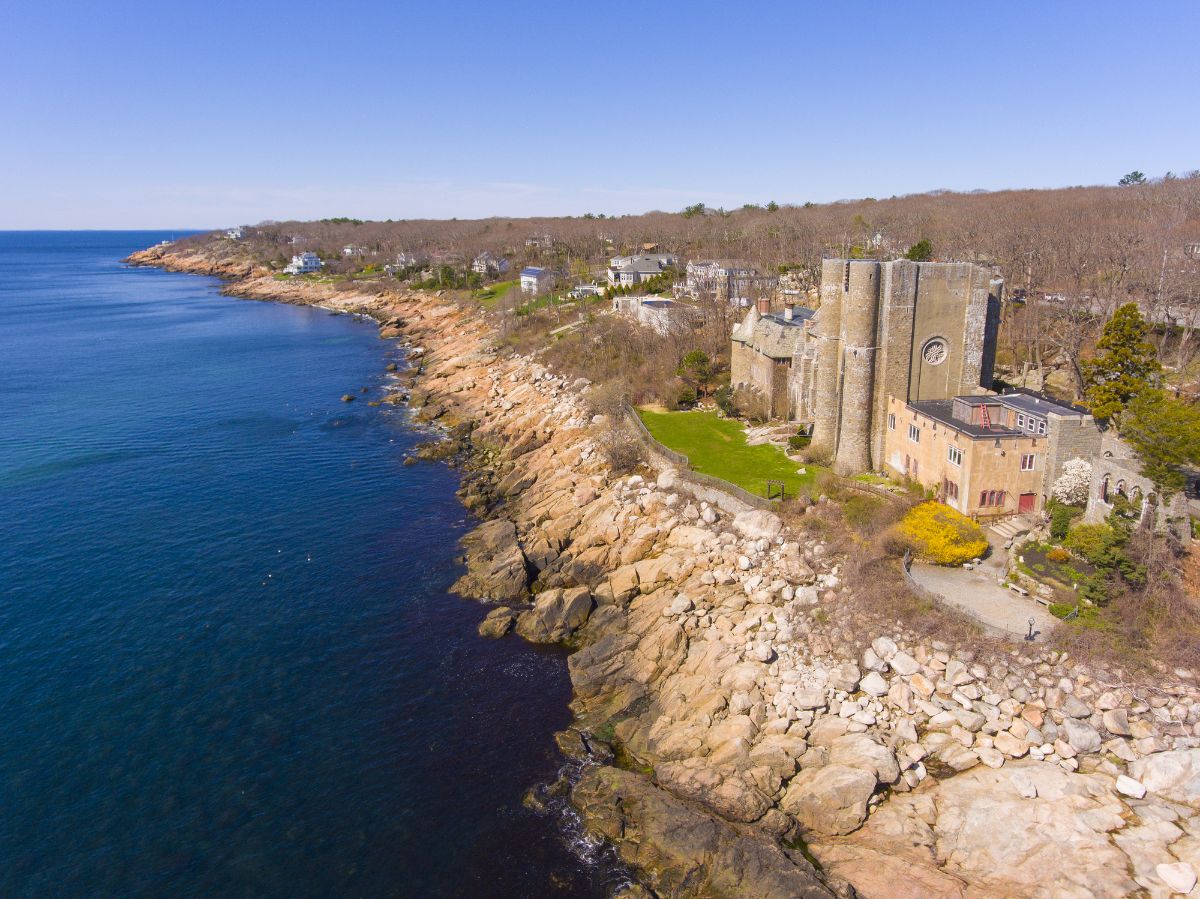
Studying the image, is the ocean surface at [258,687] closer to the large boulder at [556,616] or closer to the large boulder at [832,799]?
the large boulder at [556,616]

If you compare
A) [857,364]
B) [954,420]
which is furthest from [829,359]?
[954,420]

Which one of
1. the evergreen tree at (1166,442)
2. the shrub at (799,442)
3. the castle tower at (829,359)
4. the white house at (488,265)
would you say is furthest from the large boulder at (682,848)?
the white house at (488,265)

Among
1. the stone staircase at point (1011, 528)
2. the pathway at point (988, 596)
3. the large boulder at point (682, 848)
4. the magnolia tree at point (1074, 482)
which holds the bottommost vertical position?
the large boulder at point (682, 848)

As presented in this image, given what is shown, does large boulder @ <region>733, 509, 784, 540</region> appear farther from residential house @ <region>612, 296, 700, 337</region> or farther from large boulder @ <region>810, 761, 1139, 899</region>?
residential house @ <region>612, 296, 700, 337</region>

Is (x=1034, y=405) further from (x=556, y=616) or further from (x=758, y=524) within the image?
(x=556, y=616)

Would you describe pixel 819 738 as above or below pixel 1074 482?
below

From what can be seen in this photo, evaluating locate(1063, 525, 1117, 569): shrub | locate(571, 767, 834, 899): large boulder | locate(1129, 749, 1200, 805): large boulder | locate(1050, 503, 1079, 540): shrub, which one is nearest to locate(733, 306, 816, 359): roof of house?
locate(1050, 503, 1079, 540): shrub

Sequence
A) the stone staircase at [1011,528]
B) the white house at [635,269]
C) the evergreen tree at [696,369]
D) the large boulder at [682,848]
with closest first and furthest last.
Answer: the large boulder at [682,848] < the stone staircase at [1011,528] < the evergreen tree at [696,369] < the white house at [635,269]
